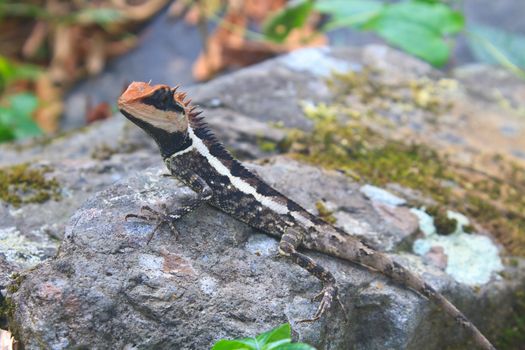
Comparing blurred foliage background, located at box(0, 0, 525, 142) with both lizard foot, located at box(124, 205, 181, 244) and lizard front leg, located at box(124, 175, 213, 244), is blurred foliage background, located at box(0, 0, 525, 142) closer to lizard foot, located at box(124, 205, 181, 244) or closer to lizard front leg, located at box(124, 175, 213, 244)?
lizard front leg, located at box(124, 175, 213, 244)

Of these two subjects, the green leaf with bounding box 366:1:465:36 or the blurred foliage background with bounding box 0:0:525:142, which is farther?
the blurred foliage background with bounding box 0:0:525:142

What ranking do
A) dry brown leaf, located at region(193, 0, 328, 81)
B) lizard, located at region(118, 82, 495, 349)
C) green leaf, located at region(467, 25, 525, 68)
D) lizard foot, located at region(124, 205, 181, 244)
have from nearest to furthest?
lizard foot, located at region(124, 205, 181, 244)
lizard, located at region(118, 82, 495, 349)
green leaf, located at region(467, 25, 525, 68)
dry brown leaf, located at region(193, 0, 328, 81)

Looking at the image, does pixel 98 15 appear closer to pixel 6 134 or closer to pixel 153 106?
pixel 6 134

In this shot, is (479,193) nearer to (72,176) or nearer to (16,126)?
(72,176)

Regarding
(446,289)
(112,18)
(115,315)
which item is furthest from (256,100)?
(112,18)

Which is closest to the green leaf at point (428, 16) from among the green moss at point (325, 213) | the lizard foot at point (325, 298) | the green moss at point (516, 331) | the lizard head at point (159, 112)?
the green moss at point (325, 213)

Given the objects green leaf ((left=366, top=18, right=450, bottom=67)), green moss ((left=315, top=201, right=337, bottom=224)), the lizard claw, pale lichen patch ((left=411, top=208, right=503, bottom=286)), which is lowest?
pale lichen patch ((left=411, top=208, right=503, bottom=286))

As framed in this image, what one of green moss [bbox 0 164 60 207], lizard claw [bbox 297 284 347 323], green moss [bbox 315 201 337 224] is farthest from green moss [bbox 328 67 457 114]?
green moss [bbox 0 164 60 207]

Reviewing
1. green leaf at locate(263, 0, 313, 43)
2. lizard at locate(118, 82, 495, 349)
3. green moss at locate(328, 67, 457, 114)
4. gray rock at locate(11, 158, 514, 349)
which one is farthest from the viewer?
green leaf at locate(263, 0, 313, 43)
